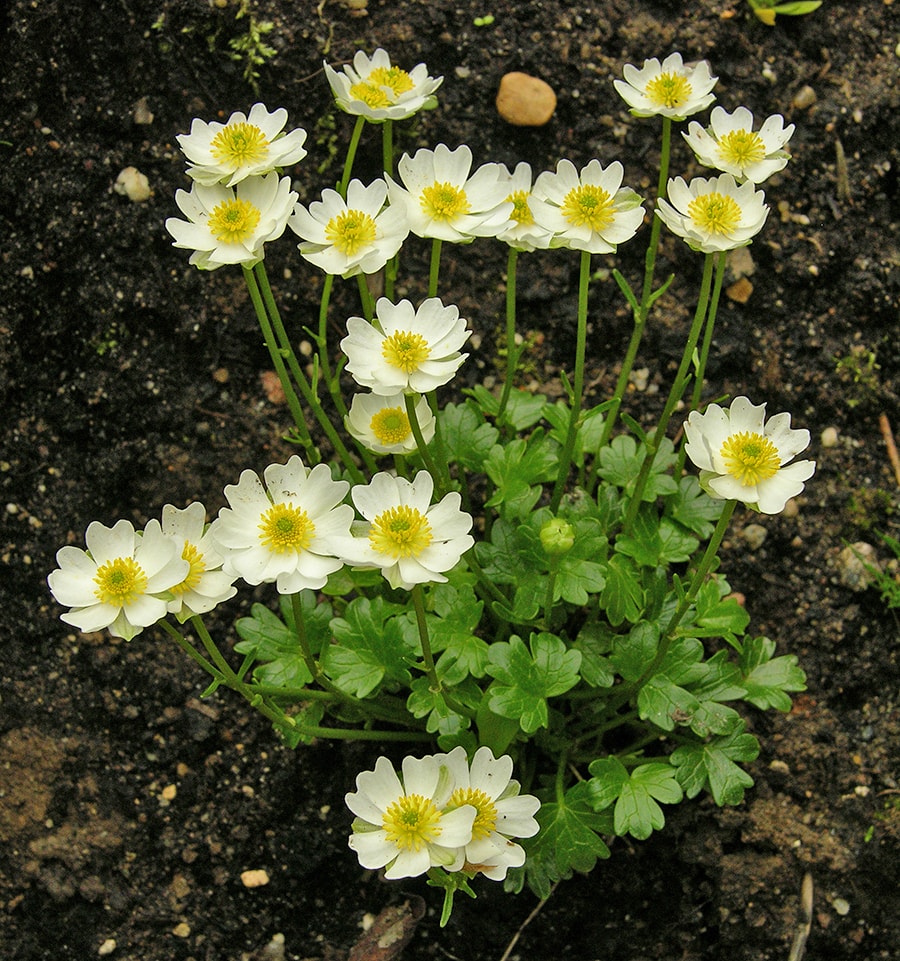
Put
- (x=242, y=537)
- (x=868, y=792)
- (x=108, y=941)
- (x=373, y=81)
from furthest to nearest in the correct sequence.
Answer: (x=868, y=792)
(x=108, y=941)
(x=373, y=81)
(x=242, y=537)

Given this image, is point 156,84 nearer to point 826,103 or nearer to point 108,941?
point 826,103

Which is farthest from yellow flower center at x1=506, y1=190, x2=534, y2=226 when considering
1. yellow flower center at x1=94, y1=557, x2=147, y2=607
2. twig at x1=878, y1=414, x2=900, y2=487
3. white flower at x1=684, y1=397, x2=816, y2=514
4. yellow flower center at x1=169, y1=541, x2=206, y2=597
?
twig at x1=878, y1=414, x2=900, y2=487

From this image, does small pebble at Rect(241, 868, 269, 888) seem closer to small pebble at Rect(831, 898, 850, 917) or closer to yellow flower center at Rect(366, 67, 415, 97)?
small pebble at Rect(831, 898, 850, 917)

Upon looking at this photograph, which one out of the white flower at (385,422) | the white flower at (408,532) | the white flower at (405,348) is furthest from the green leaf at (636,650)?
the white flower at (405,348)

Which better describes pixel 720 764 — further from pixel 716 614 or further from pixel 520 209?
pixel 520 209

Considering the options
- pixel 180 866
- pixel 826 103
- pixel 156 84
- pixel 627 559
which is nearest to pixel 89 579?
pixel 180 866

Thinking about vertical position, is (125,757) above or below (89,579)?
below

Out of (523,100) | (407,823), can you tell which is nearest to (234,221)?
(407,823)
